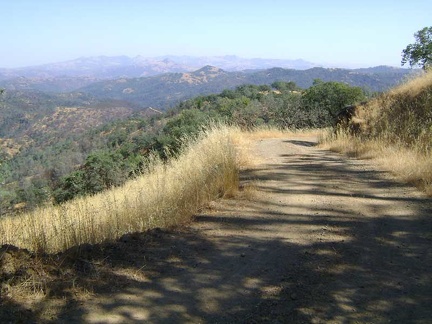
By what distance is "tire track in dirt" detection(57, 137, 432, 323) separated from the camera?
250 cm

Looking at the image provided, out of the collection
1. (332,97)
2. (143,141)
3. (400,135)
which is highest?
(332,97)

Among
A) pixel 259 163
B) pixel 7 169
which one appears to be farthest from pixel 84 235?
pixel 7 169

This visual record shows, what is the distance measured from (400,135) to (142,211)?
675 cm

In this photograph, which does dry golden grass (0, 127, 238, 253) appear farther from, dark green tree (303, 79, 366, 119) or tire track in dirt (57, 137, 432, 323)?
dark green tree (303, 79, 366, 119)

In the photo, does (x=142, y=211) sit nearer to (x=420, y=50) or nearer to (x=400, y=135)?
(x=400, y=135)

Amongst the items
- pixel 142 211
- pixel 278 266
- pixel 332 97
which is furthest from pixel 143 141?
pixel 278 266

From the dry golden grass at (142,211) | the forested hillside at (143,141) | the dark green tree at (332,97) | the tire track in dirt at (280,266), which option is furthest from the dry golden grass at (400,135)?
the dark green tree at (332,97)

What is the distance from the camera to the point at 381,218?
438 cm

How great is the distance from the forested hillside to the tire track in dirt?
3.37m

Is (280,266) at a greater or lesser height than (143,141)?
greater

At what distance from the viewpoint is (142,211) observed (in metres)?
4.54

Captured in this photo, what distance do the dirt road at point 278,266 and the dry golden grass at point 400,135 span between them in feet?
3.72

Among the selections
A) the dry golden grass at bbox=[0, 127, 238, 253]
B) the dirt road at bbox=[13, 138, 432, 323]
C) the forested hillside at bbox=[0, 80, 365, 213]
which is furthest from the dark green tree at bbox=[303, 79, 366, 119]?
the dirt road at bbox=[13, 138, 432, 323]

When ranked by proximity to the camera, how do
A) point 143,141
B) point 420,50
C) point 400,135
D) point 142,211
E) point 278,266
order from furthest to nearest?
1. point 143,141
2. point 420,50
3. point 400,135
4. point 142,211
5. point 278,266
